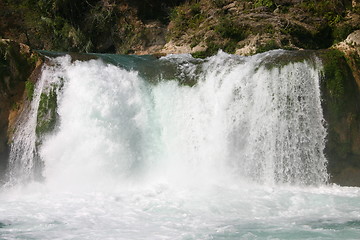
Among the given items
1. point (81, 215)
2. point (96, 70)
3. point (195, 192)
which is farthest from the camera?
point (96, 70)

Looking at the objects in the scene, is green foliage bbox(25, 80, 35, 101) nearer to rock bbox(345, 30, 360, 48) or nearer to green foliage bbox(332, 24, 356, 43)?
rock bbox(345, 30, 360, 48)

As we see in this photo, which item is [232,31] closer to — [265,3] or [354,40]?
[265,3]

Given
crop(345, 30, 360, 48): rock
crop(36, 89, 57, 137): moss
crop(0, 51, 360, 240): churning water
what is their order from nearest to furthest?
1. crop(0, 51, 360, 240): churning water
2. crop(36, 89, 57, 137): moss
3. crop(345, 30, 360, 48): rock

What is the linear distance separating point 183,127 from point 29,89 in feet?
10.9

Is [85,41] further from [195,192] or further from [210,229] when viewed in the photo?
[210,229]

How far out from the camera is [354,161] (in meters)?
9.14

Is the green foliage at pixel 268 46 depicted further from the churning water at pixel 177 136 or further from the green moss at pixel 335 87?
the green moss at pixel 335 87

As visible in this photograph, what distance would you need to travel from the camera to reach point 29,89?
367 inches

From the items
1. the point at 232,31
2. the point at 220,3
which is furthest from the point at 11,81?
the point at 220,3

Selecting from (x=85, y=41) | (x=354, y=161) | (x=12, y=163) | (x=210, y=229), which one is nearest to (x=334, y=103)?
(x=354, y=161)

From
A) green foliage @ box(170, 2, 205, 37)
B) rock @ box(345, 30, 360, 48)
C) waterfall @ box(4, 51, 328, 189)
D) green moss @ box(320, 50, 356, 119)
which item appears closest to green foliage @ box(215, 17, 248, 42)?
green foliage @ box(170, 2, 205, 37)

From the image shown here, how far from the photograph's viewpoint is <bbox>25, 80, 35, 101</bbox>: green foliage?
9.28 m

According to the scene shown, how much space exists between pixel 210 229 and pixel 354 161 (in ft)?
15.0

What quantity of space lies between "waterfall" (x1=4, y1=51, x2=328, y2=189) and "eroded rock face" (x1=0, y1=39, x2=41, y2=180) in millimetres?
241
